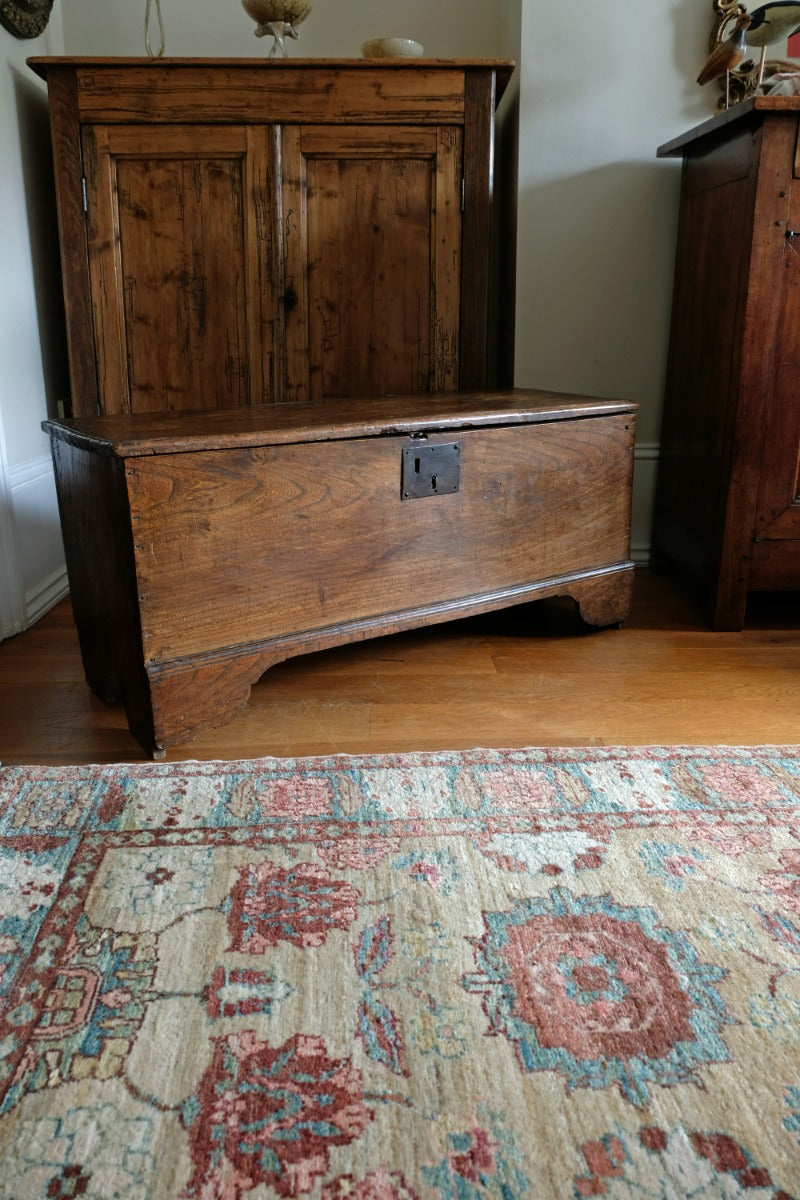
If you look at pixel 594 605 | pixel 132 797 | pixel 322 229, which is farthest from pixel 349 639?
pixel 322 229

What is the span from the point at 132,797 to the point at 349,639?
546 millimetres

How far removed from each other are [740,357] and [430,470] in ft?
2.78

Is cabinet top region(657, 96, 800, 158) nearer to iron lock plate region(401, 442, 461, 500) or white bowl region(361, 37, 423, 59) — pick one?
white bowl region(361, 37, 423, 59)

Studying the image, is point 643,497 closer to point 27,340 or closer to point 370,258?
point 370,258

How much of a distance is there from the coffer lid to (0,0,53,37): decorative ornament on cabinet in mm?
1243

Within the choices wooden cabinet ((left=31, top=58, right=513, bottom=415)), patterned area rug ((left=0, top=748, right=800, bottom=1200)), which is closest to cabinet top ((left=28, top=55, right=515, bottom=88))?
wooden cabinet ((left=31, top=58, right=513, bottom=415))

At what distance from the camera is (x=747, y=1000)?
1008 millimetres

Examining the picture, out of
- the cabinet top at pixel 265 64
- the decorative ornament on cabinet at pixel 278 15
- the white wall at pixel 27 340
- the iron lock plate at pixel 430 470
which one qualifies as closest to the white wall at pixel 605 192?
the cabinet top at pixel 265 64

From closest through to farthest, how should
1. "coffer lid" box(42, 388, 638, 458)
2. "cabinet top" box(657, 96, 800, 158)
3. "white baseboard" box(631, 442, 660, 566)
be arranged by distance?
1. "coffer lid" box(42, 388, 638, 458)
2. "cabinet top" box(657, 96, 800, 158)
3. "white baseboard" box(631, 442, 660, 566)

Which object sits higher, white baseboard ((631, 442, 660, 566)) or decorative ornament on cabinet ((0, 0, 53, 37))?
decorative ornament on cabinet ((0, 0, 53, 37))

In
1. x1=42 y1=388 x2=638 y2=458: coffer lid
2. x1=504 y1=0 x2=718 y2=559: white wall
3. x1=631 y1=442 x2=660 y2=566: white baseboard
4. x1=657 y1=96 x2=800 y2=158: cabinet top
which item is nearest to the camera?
x1=42 y1=388 x2=638 y2=458: coffer lid

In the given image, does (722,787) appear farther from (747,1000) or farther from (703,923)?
(747,1000)

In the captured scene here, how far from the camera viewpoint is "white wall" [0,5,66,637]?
2.28 m

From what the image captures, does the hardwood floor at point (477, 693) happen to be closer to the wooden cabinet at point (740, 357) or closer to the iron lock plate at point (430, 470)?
the wooden cabinet at point (740, 357)
